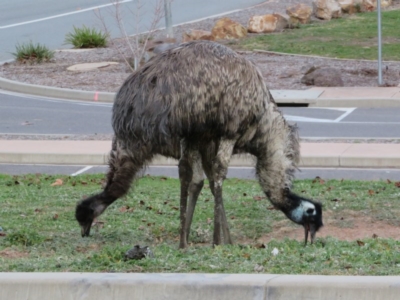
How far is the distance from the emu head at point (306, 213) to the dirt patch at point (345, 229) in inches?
26.6

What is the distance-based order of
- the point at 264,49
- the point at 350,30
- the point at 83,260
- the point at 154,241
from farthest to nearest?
the point at 350,30 < the point at 264,49 < the point at 154,241 < the point at 83,260

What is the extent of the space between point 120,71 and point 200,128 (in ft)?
44.0

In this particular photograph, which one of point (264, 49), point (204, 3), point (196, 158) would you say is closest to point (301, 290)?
point (196, 158)

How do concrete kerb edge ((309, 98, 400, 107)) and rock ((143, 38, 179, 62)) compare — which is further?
rock ((143, 38, 179, 62))

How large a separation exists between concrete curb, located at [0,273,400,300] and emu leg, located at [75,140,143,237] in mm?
1691

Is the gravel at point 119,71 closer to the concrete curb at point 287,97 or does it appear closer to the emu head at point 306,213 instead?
the concrete curb at point 287,97

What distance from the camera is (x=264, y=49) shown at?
71.8ft

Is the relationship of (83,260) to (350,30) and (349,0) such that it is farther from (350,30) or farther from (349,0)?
(349,0)

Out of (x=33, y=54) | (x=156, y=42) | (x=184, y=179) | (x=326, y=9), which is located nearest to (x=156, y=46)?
(x=156, y=42)

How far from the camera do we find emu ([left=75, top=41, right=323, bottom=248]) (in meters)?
6.95

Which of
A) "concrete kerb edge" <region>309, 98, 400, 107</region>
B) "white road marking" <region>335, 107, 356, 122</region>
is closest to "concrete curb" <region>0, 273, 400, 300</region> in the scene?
"white road marking" <region>335, 107, 356, 122</region>

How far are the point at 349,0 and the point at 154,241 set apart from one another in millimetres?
20482

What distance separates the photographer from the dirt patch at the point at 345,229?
26.8 feet

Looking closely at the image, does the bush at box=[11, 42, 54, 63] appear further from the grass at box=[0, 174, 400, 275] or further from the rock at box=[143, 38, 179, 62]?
the grass at box=[0, 174, 400, 275]
